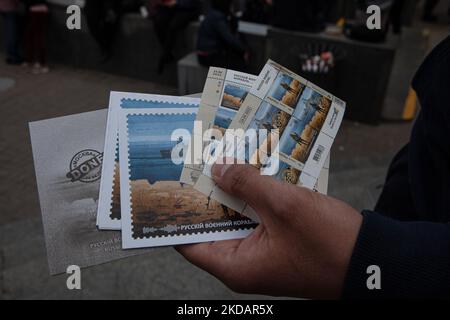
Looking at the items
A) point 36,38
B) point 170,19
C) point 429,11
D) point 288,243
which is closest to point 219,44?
point 170,19

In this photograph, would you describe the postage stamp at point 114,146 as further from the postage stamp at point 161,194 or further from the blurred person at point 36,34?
the blurred person at point 36,34

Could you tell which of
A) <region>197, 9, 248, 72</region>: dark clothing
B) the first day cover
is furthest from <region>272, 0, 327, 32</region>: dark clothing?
the first day cover

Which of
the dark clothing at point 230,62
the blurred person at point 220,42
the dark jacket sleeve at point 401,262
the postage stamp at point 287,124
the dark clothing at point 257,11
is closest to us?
the dark jacket sleeve at point 401,262

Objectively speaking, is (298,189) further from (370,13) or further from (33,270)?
(33,270)

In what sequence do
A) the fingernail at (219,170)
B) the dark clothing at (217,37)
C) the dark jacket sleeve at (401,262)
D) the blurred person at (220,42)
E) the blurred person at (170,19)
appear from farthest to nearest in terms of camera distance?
the dark clothing at (217,37) → the blurred person at (170,19) → the blurred person at (220,42) → the fingernail at (219,170) → the dark jacket sleeve at (401,262)

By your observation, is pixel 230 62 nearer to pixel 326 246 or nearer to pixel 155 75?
pixel 155 75

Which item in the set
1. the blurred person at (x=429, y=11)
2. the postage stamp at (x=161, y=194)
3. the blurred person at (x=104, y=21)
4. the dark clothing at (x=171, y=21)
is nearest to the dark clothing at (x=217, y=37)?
the dark clothing at (x=171, y=21)

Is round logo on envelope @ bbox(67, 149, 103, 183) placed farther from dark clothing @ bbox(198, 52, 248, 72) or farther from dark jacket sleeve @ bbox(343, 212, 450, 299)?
dark jacket sleeve @ bbox(343, 212, 450, 299)
